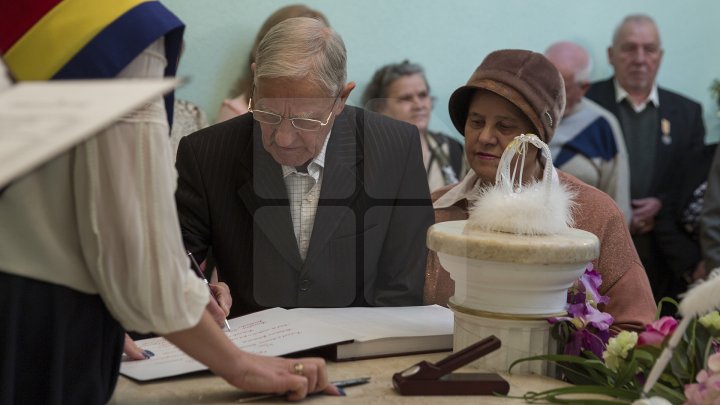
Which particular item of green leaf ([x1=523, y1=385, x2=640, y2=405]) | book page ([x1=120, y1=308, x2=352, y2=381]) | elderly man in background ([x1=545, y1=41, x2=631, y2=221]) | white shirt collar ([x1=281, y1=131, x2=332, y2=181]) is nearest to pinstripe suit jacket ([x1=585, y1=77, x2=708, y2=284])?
elderly man in background ([x1=545, y1=41, x2=631, y2=221])

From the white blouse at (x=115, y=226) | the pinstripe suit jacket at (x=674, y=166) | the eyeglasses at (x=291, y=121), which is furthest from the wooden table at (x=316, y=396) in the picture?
the pinstripe suit jacket at (x=674, y=166)

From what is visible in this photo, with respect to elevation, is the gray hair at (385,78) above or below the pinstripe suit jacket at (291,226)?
above

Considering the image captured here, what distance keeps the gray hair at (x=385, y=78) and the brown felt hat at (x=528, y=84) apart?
1.94 m

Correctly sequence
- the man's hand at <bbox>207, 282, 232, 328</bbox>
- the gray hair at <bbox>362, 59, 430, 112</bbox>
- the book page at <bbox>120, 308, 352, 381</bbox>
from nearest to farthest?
1. the book page at <bbox>120, 308, 352, 381</bbox>
2. the man's hand at <bbox>207, 282, 232, 328</bbox>
3. the gray hair at <bbox>362, 59, 430, 112</bbox>

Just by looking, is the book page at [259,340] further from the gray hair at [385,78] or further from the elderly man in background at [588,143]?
the elderly man in background at [588,143]

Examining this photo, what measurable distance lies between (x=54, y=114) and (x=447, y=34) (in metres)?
4.57

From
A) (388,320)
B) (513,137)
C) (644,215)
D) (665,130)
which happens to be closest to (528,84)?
(513,137)

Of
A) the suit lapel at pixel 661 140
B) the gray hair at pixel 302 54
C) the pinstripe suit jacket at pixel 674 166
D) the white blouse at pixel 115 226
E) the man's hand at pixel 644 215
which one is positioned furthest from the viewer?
the suit lapel at pixel 661 140

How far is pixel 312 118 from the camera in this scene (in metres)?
2.53

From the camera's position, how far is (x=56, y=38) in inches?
55.4

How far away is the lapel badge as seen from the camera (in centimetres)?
555

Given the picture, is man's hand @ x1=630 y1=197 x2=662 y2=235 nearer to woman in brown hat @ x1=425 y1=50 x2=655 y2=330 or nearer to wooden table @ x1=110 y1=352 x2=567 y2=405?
woman in brown hat @ x1=425 y1=50 x2=655 y2=330

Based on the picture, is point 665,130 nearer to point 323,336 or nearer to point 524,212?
point 524,212

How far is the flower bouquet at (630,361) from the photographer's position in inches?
62.5
